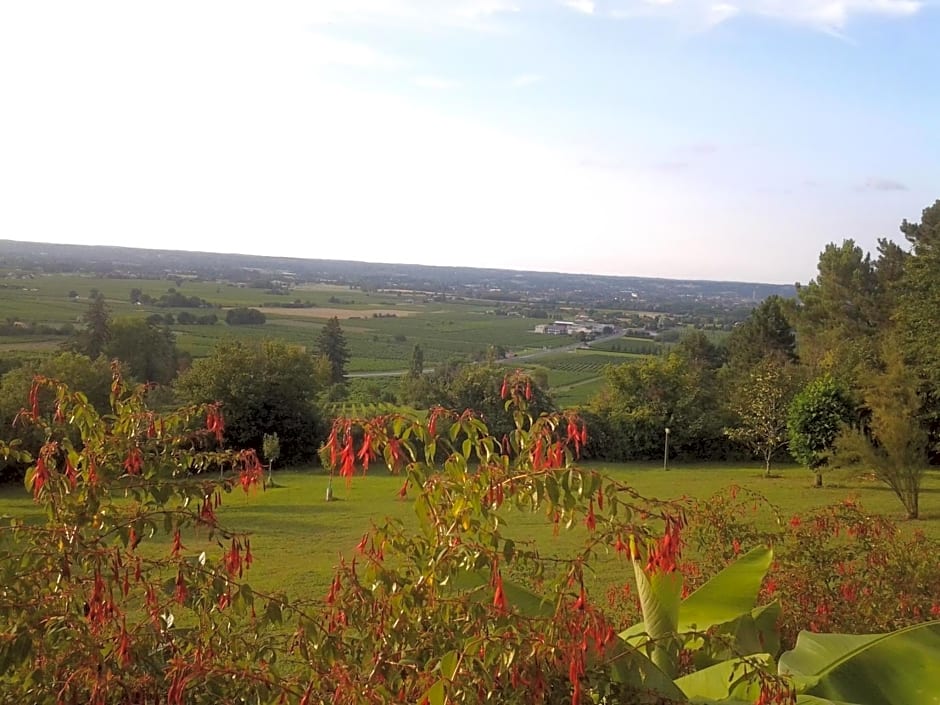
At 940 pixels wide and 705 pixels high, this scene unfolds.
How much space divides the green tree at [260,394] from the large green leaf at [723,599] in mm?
32704

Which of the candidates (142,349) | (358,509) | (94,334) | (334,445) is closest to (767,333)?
(358,509)

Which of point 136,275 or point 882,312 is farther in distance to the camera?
point 136,275

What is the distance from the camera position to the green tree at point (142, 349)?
4759cm

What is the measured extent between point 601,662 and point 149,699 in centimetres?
147

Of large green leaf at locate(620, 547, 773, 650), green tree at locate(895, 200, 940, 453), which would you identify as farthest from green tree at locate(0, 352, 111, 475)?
green tree at locate(895, 200, 940, 453)

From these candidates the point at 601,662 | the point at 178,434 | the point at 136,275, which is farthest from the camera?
the point at 136,275

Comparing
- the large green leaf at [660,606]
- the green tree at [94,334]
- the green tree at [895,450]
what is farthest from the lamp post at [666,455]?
the green tree at [94,334]

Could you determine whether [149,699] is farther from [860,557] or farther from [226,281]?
[226,281]

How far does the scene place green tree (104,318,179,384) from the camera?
156 ft

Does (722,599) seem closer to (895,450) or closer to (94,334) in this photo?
(895,450)

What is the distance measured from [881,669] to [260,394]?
113 ft

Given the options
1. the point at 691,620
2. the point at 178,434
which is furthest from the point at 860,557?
the point at 178,434

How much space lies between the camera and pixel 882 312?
1742 inches

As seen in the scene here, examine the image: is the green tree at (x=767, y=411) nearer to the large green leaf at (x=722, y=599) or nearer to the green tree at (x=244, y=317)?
the large green leaf at (x=722, y=599)
